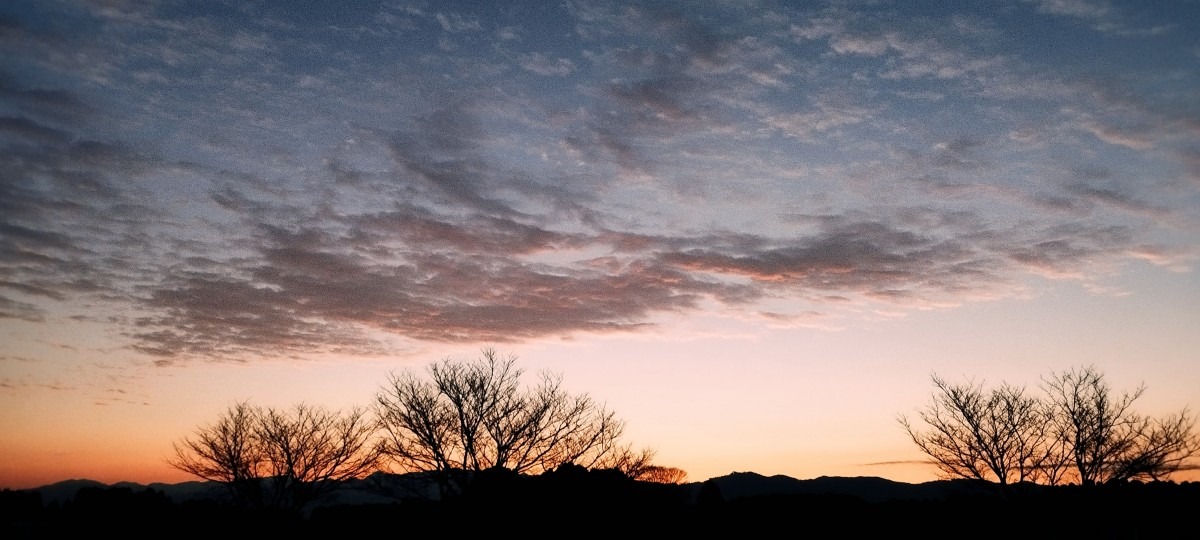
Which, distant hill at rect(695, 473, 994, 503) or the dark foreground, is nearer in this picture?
the dark foreground

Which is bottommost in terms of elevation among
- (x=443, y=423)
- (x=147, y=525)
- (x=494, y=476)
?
(x=147, y=525)

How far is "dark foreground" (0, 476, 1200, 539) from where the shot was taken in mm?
20125

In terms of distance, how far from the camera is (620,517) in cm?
2311

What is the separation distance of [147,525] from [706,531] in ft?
71.8

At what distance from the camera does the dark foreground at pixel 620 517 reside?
2012 centimetres

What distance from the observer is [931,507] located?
22.3 m

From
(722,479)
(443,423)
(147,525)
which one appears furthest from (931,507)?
(722,479)

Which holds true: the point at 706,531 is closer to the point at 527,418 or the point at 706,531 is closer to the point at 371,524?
the point at 371,524

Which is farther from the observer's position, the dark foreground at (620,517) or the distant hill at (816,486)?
the distant hill at (816,486)

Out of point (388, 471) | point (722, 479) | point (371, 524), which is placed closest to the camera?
point (371, 524)

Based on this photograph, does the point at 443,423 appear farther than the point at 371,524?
Yes

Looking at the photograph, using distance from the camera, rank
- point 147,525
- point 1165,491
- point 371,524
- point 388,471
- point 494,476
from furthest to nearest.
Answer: point 388,471, point 1165,491, point 494,476, point 147,525, point 371,524

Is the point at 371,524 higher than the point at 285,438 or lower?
lower

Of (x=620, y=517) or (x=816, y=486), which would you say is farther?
(x=816, y=486)
